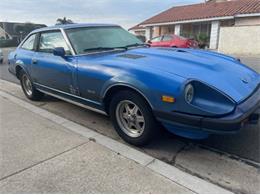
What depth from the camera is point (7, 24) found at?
55.4 m

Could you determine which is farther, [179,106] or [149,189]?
[179,106]

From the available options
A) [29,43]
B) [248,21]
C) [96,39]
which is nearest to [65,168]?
[96,39]

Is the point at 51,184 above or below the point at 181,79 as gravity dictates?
below

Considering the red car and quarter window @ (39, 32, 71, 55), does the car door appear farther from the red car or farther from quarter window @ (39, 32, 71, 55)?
the red car

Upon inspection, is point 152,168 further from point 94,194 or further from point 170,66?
point 170,66

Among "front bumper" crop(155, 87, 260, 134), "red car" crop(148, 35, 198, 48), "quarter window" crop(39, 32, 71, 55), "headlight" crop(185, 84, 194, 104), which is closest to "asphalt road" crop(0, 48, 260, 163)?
"front bumper" crop(155, 87, 260, 134)

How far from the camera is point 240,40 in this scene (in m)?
17.5

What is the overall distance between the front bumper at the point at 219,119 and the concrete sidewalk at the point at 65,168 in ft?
1.94

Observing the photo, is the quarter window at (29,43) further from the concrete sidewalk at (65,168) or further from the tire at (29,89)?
the concrete sidewalk at (65,168)

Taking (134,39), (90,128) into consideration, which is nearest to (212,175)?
(90,128)

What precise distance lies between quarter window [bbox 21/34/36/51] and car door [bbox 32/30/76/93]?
0.31 metres

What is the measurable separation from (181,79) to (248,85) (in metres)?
0.94

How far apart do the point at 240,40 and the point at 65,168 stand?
17.4 m

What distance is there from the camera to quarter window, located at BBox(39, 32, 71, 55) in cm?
412
